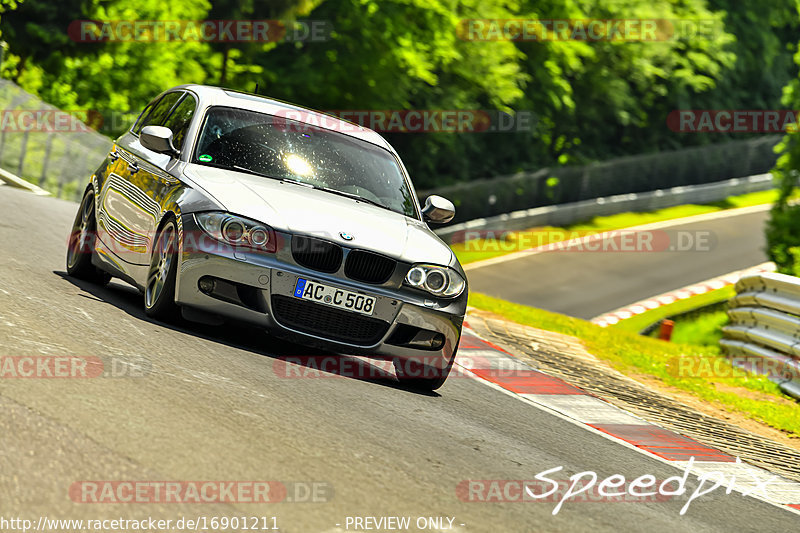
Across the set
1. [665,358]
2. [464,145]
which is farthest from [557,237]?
[665,358]

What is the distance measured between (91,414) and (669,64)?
45.4 meters

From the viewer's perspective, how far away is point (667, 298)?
27812 millimetres

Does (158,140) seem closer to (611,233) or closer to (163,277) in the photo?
(163,277)

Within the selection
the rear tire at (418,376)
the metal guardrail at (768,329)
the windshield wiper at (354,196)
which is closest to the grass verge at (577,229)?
the metal guardrail at (768,329)

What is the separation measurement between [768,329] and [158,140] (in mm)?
8606

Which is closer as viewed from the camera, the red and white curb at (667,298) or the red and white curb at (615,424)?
the red and white curb at (615,424)

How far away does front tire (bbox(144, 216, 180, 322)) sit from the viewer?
7.07m

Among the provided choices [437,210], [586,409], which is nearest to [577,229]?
[586,409]

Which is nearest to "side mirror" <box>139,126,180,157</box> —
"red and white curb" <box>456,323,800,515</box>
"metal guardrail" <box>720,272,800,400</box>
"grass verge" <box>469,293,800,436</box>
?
"red and white curb" <box>456,323,800,515</box>

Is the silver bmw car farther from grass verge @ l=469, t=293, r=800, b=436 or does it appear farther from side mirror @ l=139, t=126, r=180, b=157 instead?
grass verge @ l=469, t=293, r=800, b=436

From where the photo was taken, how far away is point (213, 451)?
4.80 m

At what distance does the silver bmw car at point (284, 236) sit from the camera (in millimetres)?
6855

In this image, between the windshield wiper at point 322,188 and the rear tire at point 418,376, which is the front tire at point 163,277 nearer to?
the windshield wiper at point 322,188

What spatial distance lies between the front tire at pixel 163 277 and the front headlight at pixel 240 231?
0.35 m
